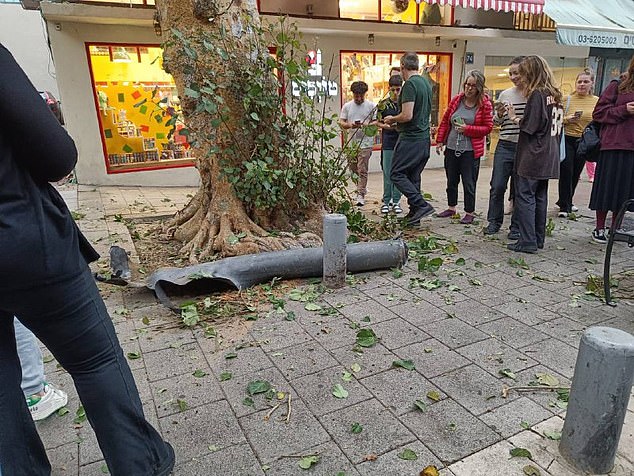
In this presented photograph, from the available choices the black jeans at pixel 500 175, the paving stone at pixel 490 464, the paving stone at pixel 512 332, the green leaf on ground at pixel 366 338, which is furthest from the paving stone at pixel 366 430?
the black jeans at pixel 500 175

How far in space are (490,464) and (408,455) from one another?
0.36 m

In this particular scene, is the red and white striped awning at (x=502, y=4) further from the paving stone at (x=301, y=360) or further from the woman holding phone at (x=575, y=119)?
the paving stone at (x=301, y=360)

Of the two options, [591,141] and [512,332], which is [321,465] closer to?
[512,332]

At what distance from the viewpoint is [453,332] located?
3.35 m

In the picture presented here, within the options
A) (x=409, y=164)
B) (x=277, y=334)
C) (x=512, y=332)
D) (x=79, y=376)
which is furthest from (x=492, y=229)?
(x=79, y=376)

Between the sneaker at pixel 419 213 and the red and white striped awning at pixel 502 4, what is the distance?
12.8ft

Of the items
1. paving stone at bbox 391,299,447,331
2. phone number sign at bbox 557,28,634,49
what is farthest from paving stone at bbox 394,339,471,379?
phone number sign at bbox 557,28,634,49

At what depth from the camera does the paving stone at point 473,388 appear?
2.56 meters

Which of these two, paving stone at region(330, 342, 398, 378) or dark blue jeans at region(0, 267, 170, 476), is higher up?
dark blue jeans at region(0, 267, 170, 476)

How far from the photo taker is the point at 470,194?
20.7 ft

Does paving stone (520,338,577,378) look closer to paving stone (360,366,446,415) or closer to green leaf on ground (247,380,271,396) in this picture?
paving stone (360,366,446,415)

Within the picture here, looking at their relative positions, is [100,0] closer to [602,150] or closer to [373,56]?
[373,56]

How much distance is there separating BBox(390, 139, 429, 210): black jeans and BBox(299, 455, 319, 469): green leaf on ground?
426 centimetres

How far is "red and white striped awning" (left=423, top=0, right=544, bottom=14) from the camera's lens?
7.99 meters
